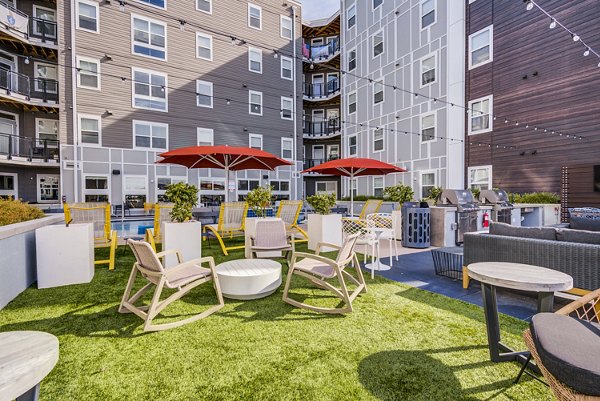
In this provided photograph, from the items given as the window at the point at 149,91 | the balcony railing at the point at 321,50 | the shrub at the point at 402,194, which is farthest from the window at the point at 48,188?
the balcony railing at the point at 321,50

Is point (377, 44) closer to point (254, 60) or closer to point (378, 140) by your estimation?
point (378, 140)

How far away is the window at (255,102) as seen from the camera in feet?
56.3

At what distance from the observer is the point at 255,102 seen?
683 inches

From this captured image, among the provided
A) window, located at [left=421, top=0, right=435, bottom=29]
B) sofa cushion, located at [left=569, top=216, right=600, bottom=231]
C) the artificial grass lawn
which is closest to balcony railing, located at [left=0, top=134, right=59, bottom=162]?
the artificial grass lawn

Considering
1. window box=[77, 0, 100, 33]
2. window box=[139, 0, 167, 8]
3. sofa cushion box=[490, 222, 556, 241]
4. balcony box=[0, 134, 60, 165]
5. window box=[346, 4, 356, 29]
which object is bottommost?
sofa cushion box=[490, 222, 556, 241]

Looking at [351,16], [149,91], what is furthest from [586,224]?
[351,16]

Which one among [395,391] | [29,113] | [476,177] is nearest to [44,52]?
[29,113]

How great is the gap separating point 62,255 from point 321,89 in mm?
19402

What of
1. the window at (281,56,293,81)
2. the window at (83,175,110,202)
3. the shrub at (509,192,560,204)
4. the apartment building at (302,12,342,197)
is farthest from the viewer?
the apartment building at (302,12,342,197)

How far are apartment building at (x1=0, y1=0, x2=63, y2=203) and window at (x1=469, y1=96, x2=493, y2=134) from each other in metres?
18.2

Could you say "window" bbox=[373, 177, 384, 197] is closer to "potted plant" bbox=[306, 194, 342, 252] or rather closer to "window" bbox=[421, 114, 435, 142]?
"window" bbox=[421, 114, 435, 142]

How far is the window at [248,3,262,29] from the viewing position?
1683 centimetres

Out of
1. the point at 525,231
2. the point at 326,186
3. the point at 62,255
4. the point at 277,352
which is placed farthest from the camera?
the point at 326,186

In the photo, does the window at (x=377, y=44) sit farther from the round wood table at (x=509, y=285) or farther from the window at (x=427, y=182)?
the round wood table at (x=509, y=285)
